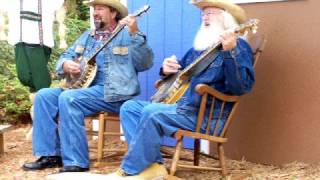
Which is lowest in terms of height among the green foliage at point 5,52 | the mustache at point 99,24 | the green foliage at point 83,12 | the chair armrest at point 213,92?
the chair armrest at point 213,92

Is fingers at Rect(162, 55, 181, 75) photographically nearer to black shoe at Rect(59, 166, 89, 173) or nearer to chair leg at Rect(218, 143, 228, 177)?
chair leg at Rect(218, 143, 228, 177)

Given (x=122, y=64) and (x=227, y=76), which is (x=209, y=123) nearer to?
(x=227, y=76)

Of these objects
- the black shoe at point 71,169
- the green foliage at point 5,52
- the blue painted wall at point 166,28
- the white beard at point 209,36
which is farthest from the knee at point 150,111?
the green foliage at point 5,52

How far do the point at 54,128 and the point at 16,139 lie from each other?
200cm

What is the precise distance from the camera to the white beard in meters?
4.10

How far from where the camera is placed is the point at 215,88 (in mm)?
4059

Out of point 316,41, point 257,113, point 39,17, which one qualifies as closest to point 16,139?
point 39,17

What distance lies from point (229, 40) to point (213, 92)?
39cm

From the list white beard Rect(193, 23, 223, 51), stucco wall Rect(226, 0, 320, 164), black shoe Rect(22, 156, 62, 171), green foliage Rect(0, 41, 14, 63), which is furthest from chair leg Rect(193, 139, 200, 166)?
green foliage Rect(0, 41, 14, 63)

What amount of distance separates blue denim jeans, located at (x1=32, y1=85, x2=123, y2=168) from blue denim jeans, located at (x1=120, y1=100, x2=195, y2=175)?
2.04 ft

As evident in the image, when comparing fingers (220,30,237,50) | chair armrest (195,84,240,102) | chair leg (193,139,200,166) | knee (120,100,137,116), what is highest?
fingers (220,30,237,50)

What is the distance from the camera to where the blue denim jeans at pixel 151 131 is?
12.9 feet

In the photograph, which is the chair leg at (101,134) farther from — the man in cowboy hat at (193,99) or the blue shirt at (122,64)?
the man in cowboy hat at (193,99)

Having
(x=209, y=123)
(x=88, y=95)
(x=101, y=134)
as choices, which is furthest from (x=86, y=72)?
(x=209, y=123)
